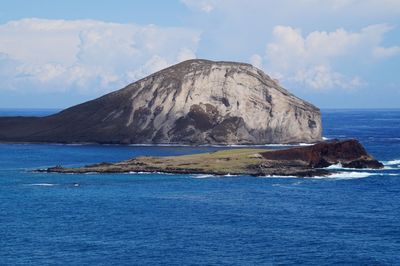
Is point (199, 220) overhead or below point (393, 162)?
below

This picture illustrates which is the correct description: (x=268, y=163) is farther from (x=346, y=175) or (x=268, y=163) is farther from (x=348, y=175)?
(x=348, y=175)

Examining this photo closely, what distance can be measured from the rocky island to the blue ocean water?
279 inches

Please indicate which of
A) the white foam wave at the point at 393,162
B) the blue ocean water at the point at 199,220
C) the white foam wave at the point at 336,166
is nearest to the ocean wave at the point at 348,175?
the blue ocean water at the point at 199,220

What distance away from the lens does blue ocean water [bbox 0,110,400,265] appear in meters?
74.8

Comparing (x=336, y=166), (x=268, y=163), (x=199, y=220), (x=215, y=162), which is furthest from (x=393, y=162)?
(x=199, y=220)

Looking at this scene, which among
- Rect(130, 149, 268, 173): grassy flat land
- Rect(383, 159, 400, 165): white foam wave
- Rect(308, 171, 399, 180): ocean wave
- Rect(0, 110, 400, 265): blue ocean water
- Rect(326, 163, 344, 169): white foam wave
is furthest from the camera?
Rect(383, 159, 400, 165): white foam wave

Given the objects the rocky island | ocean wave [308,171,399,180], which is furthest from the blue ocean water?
the rocky island

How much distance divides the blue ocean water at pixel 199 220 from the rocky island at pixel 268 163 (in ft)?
23.2

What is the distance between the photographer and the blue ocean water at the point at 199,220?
245 feet

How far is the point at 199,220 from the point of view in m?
93.5

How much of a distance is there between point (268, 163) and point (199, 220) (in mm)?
61492

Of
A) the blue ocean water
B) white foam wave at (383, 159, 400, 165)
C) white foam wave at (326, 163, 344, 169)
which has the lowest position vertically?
the blue ocean water

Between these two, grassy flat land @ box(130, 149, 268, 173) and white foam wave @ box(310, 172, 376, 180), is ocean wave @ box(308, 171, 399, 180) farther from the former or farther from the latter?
grassy flat land @ box(130, 149, 268, 173)

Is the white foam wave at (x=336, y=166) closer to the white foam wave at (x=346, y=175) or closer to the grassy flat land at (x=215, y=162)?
the white foam wave at (x=346, y=175)
